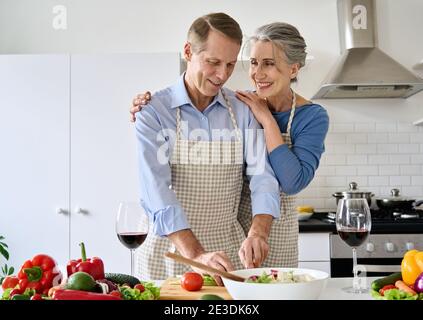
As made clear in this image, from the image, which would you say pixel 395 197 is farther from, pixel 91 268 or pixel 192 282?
pixel 91 268

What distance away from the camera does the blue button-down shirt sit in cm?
123

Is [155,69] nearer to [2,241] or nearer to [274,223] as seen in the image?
[2,241]

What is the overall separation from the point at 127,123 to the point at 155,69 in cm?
28

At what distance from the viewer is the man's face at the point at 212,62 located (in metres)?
1.28

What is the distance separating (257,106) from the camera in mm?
1465

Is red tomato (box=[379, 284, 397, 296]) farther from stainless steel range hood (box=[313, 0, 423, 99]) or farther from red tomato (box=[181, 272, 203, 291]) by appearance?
stainless steel range hood (box=[313, 0, 423, 99])

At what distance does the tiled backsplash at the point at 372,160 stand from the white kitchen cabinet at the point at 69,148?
0.95 meters

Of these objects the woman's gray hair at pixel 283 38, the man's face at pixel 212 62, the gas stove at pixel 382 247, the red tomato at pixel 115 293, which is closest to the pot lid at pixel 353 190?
the gas stove at pixel 382 247

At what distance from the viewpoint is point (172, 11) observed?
9.58ft

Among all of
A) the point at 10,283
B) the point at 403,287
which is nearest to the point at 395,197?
the point at 403,287

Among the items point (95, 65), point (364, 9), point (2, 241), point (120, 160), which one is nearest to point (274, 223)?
point (120, 160)

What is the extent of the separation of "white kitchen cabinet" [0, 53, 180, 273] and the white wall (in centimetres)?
43

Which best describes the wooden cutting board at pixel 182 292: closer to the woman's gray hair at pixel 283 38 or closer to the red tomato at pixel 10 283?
the red tomato at pixel 10 283

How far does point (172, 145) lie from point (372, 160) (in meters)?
1.76
